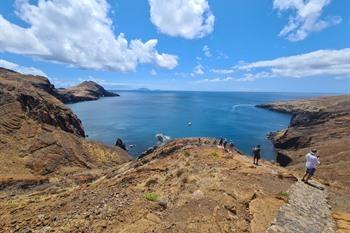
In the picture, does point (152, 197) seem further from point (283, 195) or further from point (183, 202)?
point (283, 195)

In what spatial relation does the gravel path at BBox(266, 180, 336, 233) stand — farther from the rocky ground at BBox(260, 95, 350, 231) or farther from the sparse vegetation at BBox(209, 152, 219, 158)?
the sparse vegetation at BBox(209, 152, 219, 158)

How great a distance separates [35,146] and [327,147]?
56.7 m

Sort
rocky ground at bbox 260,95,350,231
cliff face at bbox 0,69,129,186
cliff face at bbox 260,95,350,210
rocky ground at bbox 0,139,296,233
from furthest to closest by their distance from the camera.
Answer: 1. cliff face at bbox 0,69,129,186
2. cliff face at bbox 260,95,350,210
3. rocky ground at bbox 260,95,350,231
4. rocky ground at bbox 0,139,296,233

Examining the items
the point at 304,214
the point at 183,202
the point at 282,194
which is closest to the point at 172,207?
the point at 183,202

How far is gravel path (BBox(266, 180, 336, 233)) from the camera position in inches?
526

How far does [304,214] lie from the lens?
49.7 ft

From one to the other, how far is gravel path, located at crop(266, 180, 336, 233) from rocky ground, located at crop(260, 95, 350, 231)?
764 mm

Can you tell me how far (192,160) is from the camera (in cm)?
2428

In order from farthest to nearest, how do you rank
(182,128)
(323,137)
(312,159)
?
(182,128) → (323,137) → (312,159)

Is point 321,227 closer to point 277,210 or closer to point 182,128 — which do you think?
point 277,210

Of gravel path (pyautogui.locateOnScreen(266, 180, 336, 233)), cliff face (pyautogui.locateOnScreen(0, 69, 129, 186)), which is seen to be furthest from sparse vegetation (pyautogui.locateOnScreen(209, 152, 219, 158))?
cliff face (pyautogui.locateOnScreen(0, 69, 129, 186))

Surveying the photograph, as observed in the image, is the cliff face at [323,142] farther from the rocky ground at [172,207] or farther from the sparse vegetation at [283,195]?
the rocky ground at [172,207]

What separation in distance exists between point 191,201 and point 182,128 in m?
109

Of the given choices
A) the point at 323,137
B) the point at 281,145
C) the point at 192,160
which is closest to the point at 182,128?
the point at 281,145
